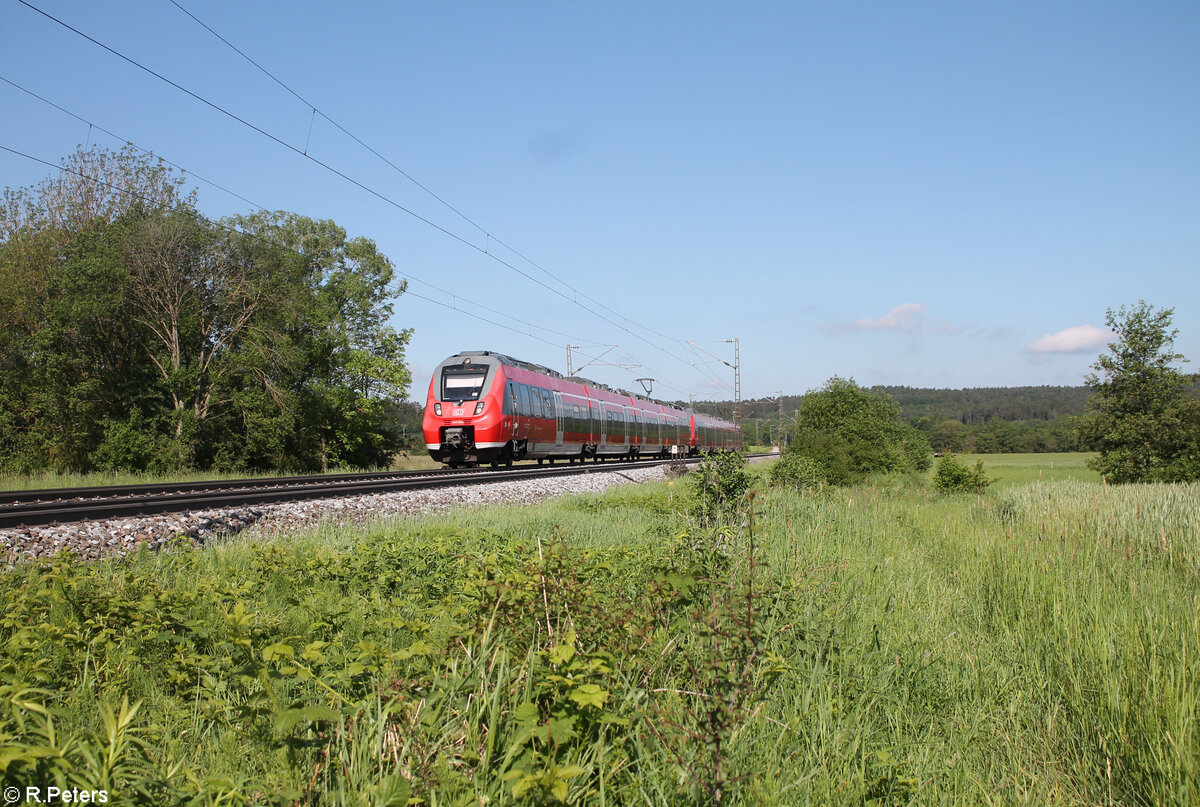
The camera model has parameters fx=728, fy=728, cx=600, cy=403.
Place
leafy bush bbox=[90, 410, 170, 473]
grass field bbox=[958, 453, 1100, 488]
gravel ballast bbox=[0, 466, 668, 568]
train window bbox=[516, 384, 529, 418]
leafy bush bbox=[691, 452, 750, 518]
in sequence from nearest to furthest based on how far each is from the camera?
gravel ballast bbox=[0, 466, 668, 568] → leafy bush bbox=[691, 452, 750, 518] → train window bbox=[516, 384, 529, 418] → leafy bush bbox=[90, 410, 170, 473] → grass field bbox=[958, 453, 1100, 488]

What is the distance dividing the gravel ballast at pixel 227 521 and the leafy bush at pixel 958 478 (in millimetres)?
18998

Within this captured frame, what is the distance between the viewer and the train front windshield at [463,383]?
22812mm

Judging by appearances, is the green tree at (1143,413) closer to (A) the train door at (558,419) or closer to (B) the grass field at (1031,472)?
(B) the grass field at (1031,472)

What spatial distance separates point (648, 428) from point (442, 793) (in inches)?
1597

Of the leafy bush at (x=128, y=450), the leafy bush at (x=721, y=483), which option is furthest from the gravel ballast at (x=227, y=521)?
the leafy bush at (x=128, y=450)

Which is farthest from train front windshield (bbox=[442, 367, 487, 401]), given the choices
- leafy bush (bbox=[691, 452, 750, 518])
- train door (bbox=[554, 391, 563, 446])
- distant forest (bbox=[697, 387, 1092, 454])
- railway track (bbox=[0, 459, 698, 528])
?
distant forest (bbox=[697, 387, 1092, 454])

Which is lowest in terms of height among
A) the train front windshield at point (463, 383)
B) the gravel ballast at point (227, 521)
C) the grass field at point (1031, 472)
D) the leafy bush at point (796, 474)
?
the grass field at point (1031, 472)

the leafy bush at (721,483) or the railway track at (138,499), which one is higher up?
the leafy bush at (721,483)

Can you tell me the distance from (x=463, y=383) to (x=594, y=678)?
808 inches

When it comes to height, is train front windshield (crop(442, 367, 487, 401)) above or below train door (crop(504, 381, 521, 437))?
above

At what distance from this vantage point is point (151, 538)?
26.8 feet

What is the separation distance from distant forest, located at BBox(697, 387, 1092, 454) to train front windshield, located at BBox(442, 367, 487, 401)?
2976 cm

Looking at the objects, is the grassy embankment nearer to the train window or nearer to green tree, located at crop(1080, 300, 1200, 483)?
the train window

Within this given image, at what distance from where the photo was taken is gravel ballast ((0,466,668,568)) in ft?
24.4
